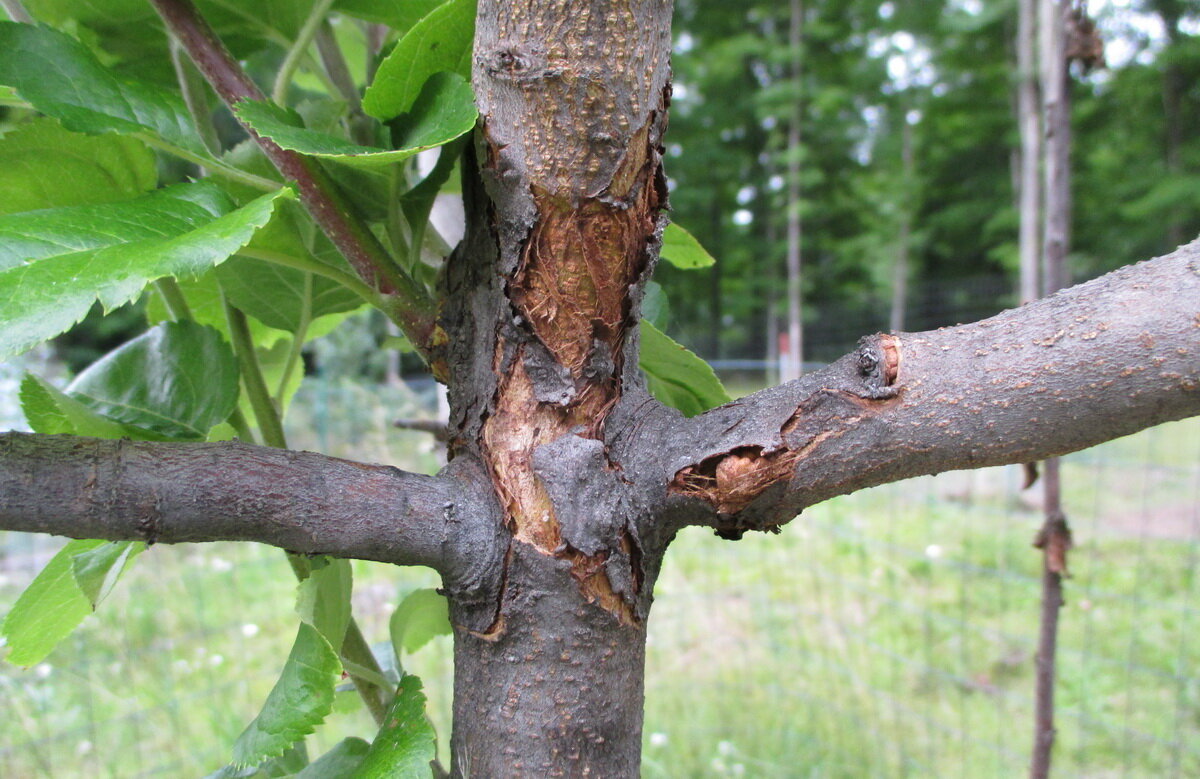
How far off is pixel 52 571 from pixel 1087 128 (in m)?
13.1

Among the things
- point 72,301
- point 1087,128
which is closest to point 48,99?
point 72,301

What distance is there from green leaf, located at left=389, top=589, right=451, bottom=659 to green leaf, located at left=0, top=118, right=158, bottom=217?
0.27 meters

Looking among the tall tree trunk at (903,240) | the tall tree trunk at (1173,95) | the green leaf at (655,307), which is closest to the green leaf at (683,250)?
the green leaf at (655,307)

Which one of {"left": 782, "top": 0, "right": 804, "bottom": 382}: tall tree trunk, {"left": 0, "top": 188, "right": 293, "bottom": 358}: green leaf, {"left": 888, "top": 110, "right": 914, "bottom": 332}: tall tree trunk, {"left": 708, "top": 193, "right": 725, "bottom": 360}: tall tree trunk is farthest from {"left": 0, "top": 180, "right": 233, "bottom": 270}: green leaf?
{"left": 708, "top": 193, "right": 725, "bottom": 360}: tall tree trunk

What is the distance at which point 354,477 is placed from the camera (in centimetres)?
37

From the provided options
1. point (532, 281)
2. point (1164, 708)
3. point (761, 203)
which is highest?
point (761, 203)

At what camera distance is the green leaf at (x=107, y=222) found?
308mm

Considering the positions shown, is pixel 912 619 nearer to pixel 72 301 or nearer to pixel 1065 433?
pixel 1065 433

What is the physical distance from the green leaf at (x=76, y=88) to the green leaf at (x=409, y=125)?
42mm

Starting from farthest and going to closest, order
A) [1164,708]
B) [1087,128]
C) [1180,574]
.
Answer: [1087,128] < [1180,574] < [1164,708]

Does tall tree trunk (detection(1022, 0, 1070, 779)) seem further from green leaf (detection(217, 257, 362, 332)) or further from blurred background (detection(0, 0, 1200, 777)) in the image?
green leaf (detection(217, 257, 362, 332))

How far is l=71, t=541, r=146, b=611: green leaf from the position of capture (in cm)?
41

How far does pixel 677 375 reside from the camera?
1.67ft

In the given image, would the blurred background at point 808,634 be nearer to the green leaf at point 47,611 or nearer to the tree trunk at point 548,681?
the tree trunk at point 548,681
